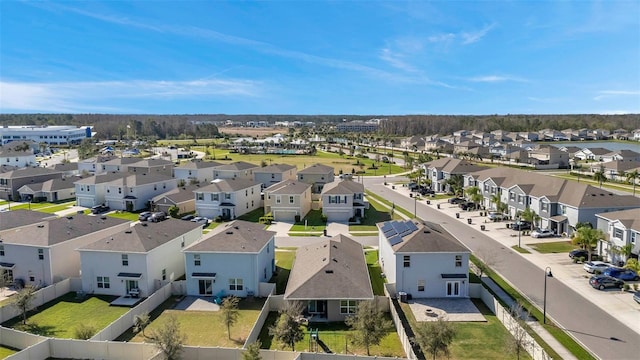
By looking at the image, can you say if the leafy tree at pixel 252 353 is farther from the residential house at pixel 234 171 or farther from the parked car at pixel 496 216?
the residential house at pixel 234 171

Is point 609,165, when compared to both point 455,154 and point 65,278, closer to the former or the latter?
point 455,154

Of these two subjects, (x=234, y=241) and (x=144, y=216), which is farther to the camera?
(x=144, y=216)

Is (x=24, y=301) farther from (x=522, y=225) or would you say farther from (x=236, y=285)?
(x=522, y=225)

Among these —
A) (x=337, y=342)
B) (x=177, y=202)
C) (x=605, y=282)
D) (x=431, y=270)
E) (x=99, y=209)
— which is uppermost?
(x=177, y=202)

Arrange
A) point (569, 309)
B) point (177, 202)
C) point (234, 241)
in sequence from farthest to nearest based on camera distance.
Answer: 1. point (177, 202)
2. point (234, 241)
3. point (569, 309)

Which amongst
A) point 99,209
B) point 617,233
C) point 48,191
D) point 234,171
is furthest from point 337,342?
point 48,191

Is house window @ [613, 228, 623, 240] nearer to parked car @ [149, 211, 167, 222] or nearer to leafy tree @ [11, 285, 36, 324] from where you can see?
leafy tree @ [11, 285, 36, 324]
